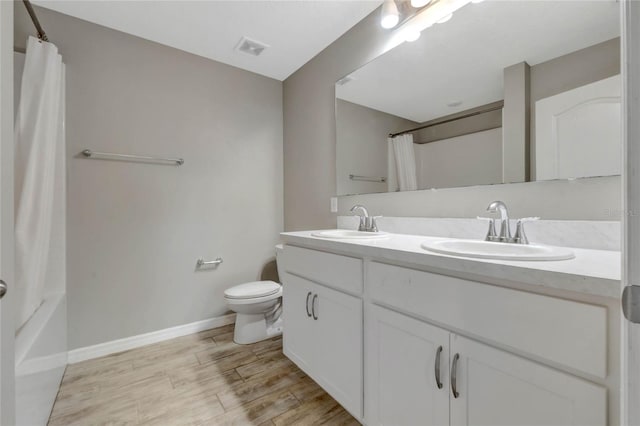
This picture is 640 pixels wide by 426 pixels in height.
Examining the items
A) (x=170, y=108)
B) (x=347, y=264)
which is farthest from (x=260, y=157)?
(x=347, y=264)

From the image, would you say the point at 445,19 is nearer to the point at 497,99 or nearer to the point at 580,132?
the point at 497,99

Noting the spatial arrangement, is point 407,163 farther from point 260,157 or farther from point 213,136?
point 213,136

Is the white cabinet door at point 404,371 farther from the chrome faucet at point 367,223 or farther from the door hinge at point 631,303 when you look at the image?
the chrome faucet at point 367,223

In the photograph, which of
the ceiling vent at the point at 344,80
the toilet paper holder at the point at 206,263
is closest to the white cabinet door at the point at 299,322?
the toilet paper holder at the point at 206,263

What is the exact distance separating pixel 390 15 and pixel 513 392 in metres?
1.79

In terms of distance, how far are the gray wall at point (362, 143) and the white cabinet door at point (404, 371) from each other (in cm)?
97

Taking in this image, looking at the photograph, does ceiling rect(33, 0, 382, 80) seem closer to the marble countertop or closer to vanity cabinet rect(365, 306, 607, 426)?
the marble countertop

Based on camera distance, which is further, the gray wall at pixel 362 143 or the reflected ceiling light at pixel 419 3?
the gray wall at pixel 362 143

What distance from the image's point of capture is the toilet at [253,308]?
6.30 feet

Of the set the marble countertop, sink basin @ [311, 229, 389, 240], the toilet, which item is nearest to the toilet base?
the toilet

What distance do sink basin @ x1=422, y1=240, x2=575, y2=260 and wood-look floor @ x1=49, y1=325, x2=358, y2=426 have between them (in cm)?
94

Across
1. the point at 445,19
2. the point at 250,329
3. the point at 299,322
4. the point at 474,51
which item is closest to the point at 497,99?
the point at 474,51

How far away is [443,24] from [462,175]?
0.78 metres

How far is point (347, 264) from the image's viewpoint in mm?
1199
